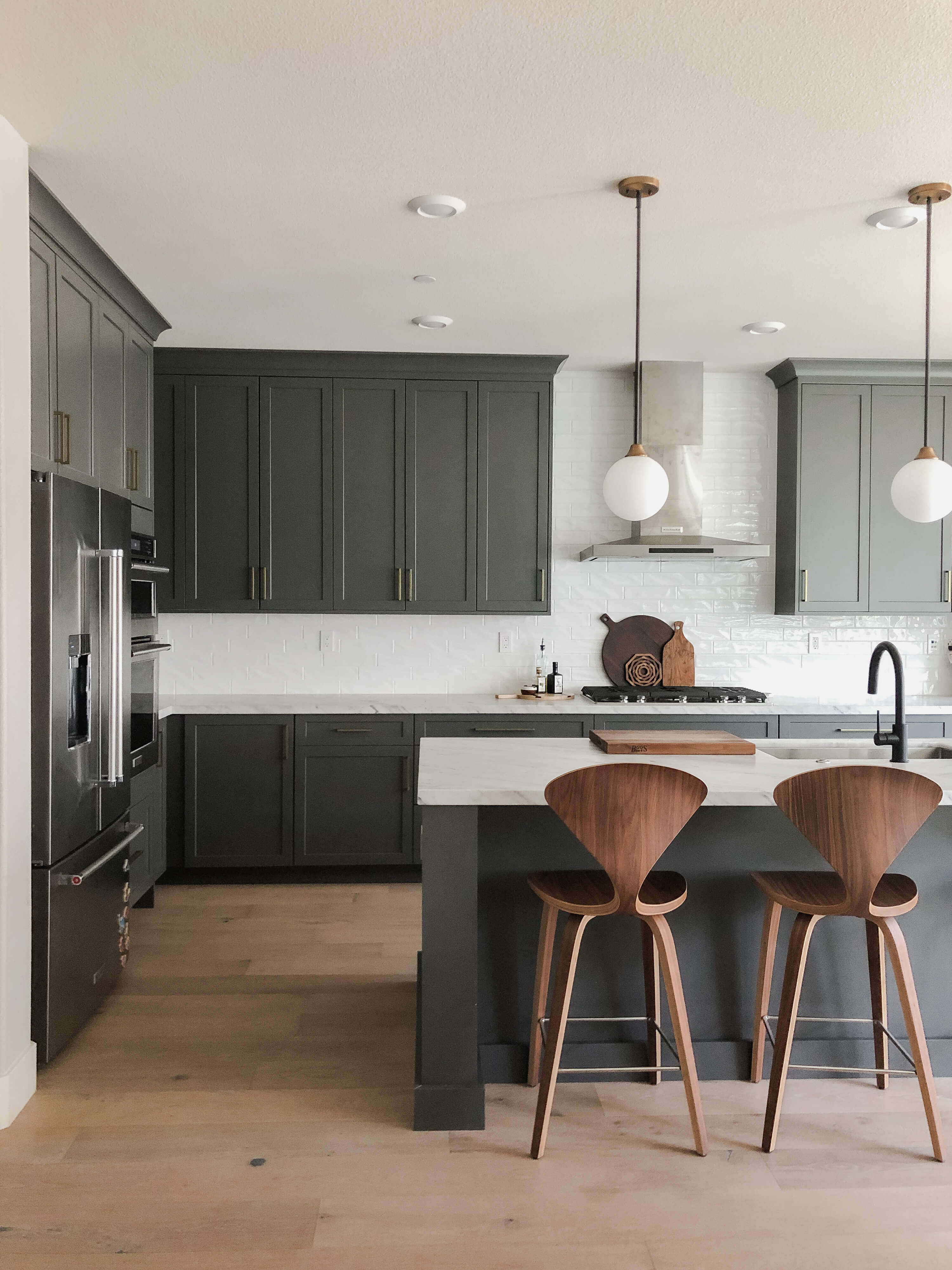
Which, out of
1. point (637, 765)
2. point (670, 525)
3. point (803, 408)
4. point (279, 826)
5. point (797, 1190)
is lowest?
point (797, 1190)

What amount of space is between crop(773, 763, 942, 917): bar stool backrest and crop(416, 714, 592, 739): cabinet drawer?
90.2 inches

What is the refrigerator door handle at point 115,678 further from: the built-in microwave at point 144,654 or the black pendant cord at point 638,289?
the black pendant cord at point 638,289

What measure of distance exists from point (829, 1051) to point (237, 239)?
3.25 meters

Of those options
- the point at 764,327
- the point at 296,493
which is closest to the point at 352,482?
the point at 296,493

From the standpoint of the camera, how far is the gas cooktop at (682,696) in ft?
15.1

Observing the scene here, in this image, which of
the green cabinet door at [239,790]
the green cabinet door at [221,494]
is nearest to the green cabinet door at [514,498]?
the green cabinet door at [221,494]

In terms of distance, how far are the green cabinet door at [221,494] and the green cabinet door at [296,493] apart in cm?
6

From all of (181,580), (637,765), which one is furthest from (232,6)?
(181,580)

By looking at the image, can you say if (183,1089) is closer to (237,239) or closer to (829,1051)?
(829,1051)

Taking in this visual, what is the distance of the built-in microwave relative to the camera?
3.63m

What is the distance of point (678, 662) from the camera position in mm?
5098

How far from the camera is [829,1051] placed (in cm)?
266

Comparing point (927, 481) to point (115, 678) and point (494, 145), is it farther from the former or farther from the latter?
point (115, 678)

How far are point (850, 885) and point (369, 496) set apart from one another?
3152 mm
